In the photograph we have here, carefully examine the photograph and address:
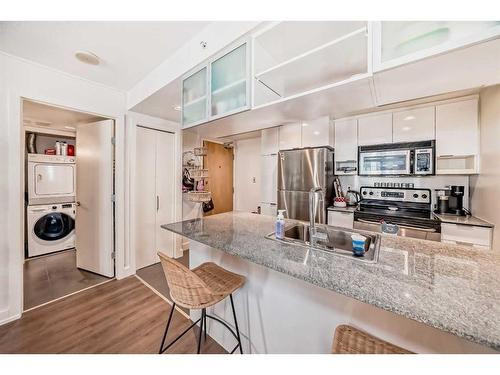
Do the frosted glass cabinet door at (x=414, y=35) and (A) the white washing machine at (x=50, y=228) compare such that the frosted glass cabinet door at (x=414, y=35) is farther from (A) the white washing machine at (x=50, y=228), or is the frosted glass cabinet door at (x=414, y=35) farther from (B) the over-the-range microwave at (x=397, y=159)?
(A) the white washing machine at (x=50, y=228)

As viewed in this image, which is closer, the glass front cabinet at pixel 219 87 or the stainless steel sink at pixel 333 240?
the stainless steel sink at pixel 333 240

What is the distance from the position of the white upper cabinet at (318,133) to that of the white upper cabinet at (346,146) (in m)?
0.13

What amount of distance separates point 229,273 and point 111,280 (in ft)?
6.93

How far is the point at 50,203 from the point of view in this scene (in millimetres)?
3463

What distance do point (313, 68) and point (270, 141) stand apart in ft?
5.51

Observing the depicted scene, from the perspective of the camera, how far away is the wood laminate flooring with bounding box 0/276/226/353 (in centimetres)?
155

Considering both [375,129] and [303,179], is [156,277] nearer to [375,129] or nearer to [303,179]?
[303,179]

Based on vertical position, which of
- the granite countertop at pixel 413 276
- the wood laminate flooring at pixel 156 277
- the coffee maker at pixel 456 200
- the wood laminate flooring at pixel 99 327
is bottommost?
the wood laminate flooring at pixel 99 327

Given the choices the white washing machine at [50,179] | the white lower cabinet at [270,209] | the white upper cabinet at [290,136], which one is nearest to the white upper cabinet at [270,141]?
the white upper cabinet at [290,136]

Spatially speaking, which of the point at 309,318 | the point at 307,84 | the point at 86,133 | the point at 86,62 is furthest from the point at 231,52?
the point at 86,133

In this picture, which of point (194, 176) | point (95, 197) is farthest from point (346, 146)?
point (95, 197)

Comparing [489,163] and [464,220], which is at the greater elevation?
[489,163]

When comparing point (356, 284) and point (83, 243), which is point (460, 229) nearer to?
point (356, 284)

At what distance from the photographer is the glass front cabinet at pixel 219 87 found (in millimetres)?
1457
